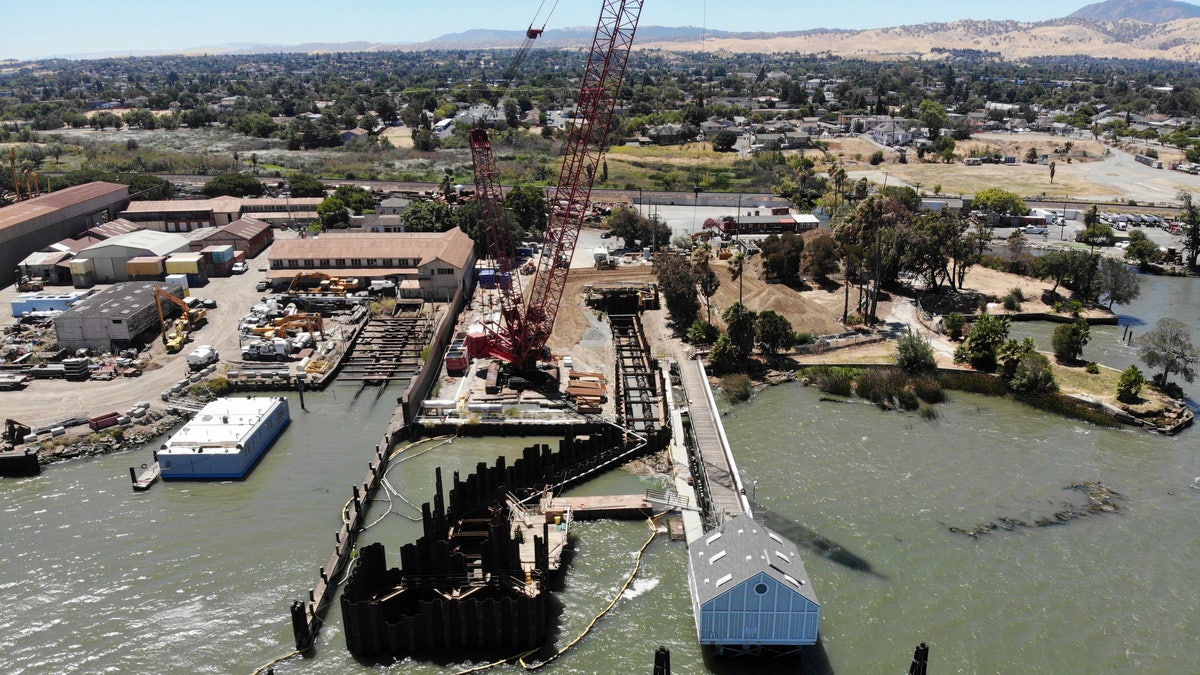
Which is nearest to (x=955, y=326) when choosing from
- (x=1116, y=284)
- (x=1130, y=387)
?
(x=1130, y=387)

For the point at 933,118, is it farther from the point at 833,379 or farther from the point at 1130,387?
the point at 833,379

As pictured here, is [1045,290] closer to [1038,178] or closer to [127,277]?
[1038,178]

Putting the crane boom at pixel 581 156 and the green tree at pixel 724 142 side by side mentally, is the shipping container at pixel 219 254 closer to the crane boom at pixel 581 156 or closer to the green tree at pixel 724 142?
the crane boom at pixel 581 156

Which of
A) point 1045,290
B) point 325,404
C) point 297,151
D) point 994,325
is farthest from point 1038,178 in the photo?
point 297,151

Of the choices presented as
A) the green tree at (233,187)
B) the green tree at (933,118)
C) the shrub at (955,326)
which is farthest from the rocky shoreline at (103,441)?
the green tree at (933,118)

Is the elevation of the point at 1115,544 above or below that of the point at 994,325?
below

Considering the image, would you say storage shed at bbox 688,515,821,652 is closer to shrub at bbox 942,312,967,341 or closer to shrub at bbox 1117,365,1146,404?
shrub at bbox 1117,365,1146,404

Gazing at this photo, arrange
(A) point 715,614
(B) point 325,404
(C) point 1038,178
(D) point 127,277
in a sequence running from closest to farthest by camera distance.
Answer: (A) point 715,614 → (B) point 325,404 → (D) point 127,277 → (C) point 1038,178

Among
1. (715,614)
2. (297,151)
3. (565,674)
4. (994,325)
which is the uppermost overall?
(297,151)
